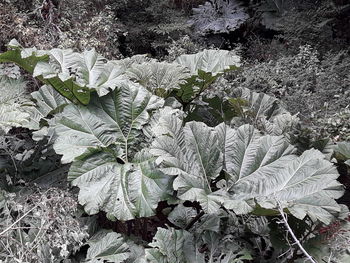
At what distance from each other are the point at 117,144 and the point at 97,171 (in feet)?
0.72

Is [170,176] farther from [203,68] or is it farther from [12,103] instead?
Answer: [203,68]

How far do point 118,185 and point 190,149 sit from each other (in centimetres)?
40

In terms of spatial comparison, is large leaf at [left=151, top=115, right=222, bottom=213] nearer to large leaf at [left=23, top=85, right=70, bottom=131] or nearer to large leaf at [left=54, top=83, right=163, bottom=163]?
large leaf at [left=54, top=83, right=163, bottom=163]

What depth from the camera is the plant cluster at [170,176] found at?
177 centimetres

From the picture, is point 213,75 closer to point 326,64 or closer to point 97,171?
point 97,171

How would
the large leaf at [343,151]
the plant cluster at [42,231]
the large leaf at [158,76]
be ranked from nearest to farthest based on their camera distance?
the plant cluster at [42,231] → the large leaf at [343,151] → the large leaf at [158,76]

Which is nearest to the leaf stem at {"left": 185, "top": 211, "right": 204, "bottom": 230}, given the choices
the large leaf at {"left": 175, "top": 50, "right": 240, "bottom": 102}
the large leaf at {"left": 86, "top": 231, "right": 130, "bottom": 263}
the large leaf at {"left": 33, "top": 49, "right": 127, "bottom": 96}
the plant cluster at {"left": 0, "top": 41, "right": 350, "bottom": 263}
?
the plant cluster at {"left": 0, "top": 41, "right": 350, "bottom": 263}

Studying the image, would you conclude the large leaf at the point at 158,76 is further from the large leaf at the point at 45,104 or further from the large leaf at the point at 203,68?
the large leaf at the point at 45,104

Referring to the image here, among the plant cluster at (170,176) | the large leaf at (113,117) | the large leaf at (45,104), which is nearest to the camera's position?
the plant cluster at (170,176)

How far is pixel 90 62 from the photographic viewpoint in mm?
2309

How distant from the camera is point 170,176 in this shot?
192 centimetres

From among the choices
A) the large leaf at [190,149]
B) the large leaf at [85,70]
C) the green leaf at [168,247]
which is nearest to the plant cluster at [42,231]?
the green leaf at [168,247]

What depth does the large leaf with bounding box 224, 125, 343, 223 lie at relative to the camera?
173 cm

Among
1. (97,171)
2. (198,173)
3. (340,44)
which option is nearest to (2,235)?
(97,171)
